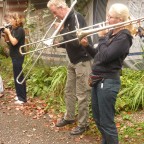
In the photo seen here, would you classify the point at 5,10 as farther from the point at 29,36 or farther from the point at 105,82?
the point at 105,82

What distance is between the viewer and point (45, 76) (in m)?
7.64

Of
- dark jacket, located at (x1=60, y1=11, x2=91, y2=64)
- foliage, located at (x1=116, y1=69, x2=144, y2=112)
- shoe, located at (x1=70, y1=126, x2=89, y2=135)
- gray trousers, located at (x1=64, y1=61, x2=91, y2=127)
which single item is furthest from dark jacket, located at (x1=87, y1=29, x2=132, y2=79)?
foliage, located at (x1=116, y1=69, x2=144, y2=112)

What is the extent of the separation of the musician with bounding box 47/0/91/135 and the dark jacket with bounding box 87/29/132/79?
837mm

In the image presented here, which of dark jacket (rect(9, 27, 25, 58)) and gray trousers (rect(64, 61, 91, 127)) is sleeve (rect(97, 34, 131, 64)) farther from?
dark jacket (rect(9, 27, 25, 58))

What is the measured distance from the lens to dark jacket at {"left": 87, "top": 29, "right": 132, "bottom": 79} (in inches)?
142

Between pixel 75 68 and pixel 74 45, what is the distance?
1.26 feet

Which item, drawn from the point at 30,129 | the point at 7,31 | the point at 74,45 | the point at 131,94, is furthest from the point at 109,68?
the point at 7,31

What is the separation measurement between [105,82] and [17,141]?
1.99 metres

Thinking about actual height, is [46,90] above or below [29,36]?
below

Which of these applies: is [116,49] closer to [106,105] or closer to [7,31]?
[106,105]

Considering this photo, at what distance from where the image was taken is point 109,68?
379 centimetres

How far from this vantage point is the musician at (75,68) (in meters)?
4.63

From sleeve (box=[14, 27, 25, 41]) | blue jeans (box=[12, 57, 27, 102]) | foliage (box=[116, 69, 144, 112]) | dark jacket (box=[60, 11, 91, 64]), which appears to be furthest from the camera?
blue jeans (box=[12, 57, 27, 102])

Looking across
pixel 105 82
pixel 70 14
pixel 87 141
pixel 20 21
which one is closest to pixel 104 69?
pixel 105 82
